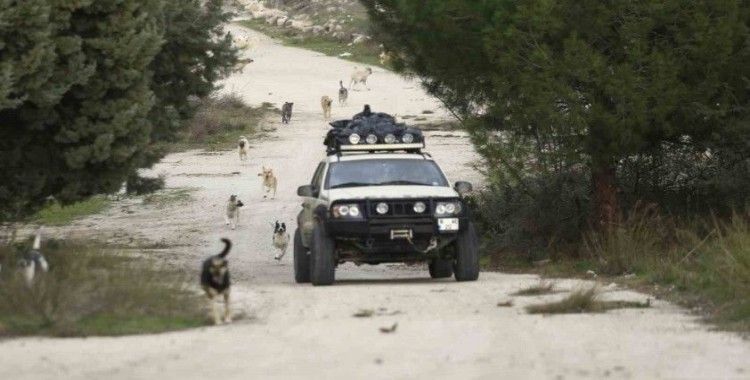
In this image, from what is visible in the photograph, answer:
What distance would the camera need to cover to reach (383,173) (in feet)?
75.8

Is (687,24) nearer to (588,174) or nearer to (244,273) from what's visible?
(588,174)

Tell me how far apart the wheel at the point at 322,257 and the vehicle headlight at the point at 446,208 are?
145cm

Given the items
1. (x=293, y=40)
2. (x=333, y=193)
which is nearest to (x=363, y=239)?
(x=333, y=193)

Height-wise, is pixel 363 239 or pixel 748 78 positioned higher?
pixel 748 78

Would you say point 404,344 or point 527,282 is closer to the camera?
point 404,344

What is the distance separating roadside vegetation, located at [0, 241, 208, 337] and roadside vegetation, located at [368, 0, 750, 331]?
22.1 ft

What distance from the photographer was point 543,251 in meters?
28.0

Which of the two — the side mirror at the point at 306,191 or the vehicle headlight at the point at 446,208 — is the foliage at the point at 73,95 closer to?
the side mirror at the point at 306,191

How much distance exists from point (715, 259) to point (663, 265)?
4.91 feet

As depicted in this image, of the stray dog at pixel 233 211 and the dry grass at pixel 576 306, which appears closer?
the dry grass at pixel 576 306

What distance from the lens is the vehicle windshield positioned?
75.3 ft

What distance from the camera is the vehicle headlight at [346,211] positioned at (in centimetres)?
2175

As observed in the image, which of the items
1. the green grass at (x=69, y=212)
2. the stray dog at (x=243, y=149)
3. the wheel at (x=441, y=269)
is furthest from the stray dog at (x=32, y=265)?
the stray dog at (x=243, y=149)

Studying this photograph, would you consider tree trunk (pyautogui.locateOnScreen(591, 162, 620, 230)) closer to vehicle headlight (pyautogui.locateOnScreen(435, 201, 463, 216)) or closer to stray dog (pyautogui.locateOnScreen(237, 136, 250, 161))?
vehicle headlight (pyautogui.locateOnScreen(435, 201, 463, 216))
